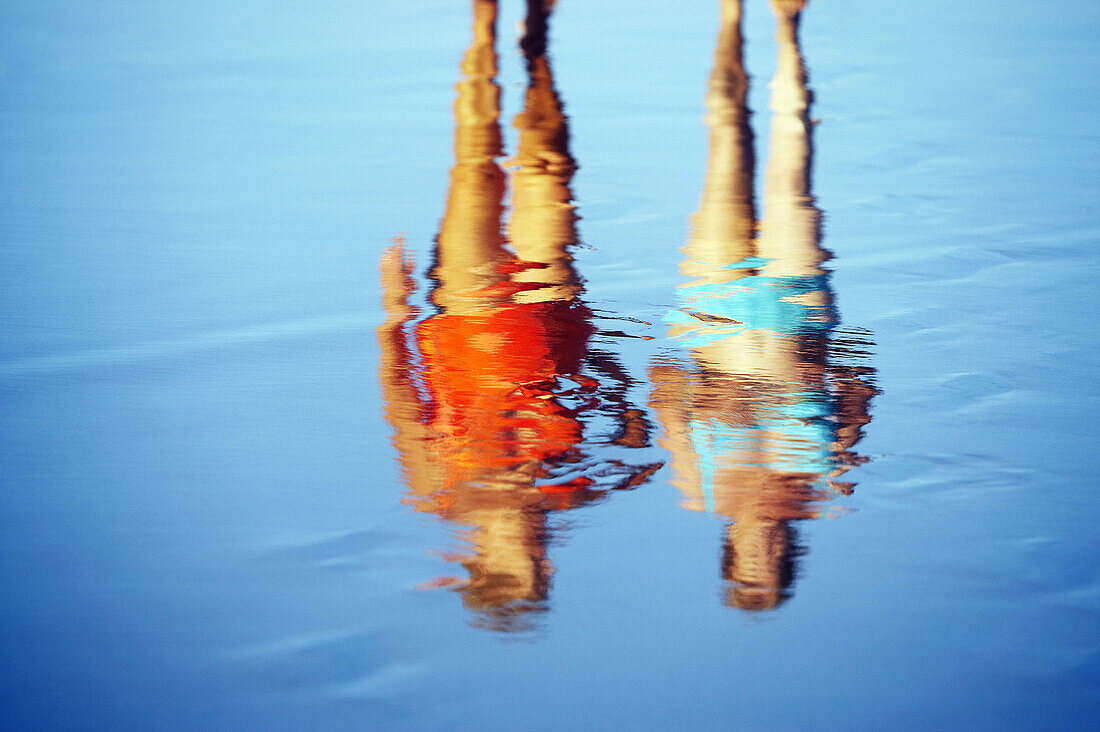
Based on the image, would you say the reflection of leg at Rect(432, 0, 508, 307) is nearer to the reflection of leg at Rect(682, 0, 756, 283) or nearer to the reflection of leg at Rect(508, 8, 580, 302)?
the reflection of leg at Rect(508, 8, 580, 302)

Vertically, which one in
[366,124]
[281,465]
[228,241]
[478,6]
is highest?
[478,6]

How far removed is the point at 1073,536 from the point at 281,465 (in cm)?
137

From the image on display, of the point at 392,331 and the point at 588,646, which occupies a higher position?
the point at 392,331

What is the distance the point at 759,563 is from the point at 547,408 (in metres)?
0.63

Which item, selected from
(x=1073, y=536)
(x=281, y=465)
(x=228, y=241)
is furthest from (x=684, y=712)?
(x=228, y=241)

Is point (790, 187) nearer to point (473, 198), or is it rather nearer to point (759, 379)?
point (473, 198)

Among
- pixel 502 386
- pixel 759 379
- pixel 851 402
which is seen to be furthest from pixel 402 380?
pixel 851 402

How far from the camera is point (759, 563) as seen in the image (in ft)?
5.98

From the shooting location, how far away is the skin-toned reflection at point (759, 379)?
76.5 inches

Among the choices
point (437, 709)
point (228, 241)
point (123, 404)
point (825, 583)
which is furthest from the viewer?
point (228, 241)

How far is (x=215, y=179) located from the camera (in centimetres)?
378

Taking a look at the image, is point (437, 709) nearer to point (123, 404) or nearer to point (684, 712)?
point (684, 712)

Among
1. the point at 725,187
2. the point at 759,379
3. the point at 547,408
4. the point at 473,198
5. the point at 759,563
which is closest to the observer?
the point at 759,563

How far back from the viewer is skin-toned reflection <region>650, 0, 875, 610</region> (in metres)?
1.94
